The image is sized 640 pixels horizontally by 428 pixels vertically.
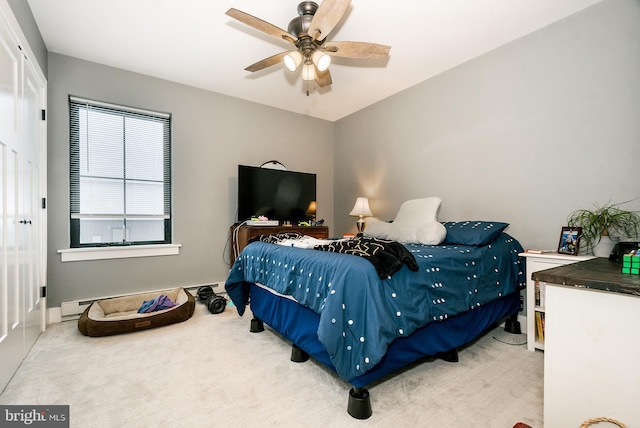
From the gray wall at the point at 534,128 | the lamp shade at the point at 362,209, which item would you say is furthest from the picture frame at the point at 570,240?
the lamp shade at the point at 362,209

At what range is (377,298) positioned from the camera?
1.43m

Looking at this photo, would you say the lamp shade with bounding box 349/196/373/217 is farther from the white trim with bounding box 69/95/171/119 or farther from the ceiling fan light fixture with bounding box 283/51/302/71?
the white trim with bounding box 69/95/171/119

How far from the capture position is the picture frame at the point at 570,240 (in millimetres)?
2139

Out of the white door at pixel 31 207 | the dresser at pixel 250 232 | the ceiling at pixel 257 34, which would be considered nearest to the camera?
the white door at pixel 31 207

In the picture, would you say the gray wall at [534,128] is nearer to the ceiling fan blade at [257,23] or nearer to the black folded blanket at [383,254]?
the black folded blanket at [383,254]

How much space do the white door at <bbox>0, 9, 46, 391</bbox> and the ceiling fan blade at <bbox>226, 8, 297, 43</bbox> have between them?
4.28 ft

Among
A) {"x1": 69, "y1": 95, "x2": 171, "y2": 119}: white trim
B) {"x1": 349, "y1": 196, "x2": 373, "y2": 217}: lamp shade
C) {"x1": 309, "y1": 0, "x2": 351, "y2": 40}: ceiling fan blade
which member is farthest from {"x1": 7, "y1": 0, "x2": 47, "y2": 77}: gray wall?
{"x1": 349, "y1": 196, "x2": 373, "y2": 217}: lamp shade

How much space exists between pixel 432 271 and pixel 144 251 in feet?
10.2

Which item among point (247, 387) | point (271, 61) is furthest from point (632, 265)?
point (271, 61)

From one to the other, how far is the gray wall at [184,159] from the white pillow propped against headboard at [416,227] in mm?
1994

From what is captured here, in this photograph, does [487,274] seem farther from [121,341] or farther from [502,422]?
[121,341]

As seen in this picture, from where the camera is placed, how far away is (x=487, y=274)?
217 cm

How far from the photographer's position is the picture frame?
2.14 m

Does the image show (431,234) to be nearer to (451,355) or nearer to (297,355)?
(451,355)
